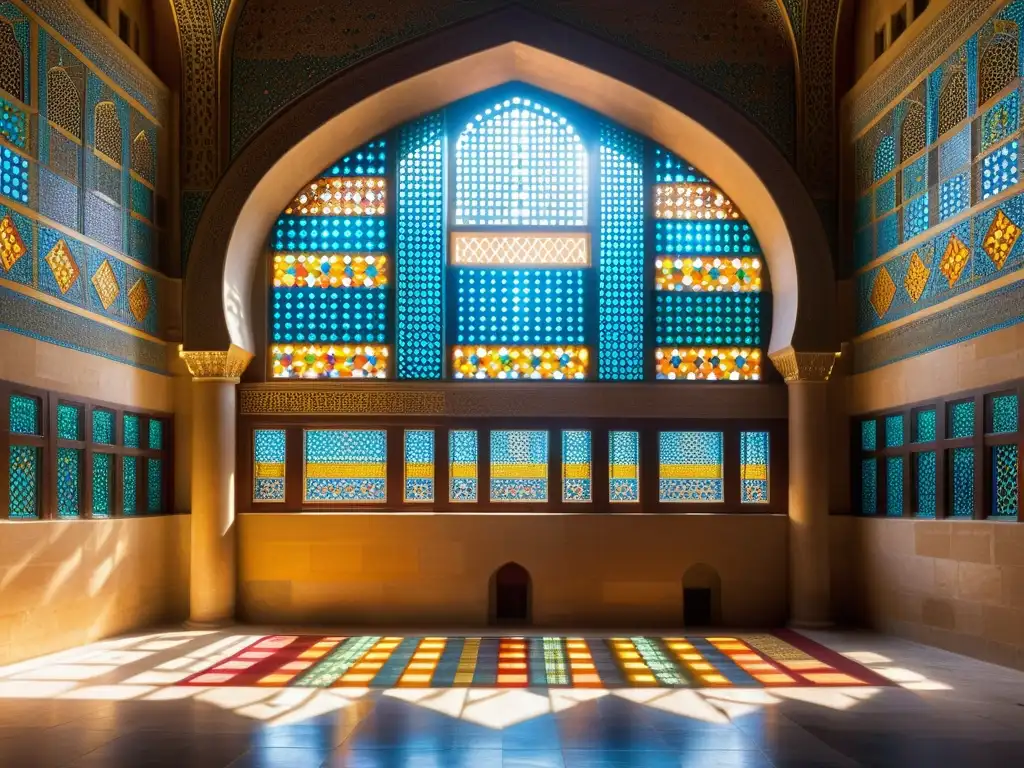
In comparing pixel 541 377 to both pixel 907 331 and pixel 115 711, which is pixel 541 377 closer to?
pixel 907 331

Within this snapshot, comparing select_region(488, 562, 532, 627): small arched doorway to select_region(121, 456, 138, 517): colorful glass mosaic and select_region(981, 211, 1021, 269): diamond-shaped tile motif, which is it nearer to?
select_region(121, 456, 138, 517): colorful glass mosaic

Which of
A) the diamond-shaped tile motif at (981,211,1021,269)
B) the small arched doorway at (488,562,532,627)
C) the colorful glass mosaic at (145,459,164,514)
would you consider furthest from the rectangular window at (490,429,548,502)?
the diamond-shaped tile motif at (981,211,1021,269)

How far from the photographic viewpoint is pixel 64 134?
8.73 m

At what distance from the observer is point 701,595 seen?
1091cm

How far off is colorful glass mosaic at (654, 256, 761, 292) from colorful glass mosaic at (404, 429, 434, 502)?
2876mm

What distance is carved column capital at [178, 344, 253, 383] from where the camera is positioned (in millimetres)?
10414

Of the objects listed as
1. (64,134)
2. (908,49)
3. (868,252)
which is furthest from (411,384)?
(908,49)

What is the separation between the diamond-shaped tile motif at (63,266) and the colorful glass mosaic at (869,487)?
7400mm

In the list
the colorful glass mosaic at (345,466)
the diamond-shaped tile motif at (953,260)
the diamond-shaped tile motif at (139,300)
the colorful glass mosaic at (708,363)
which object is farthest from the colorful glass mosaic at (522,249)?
the diamond-shaped tile motif at (953,260)

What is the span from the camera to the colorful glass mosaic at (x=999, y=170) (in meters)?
7.71

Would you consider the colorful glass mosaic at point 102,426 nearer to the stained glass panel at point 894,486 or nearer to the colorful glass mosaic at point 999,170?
the stained glass panel at point 894,486

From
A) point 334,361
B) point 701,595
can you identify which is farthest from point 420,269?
point 701,595

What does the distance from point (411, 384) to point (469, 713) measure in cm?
507

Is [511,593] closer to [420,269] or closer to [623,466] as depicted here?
[623,466]
